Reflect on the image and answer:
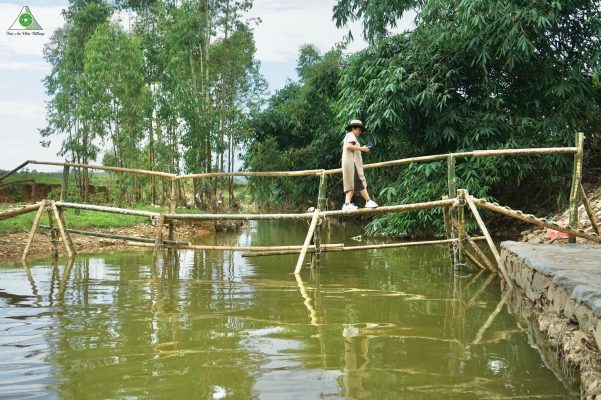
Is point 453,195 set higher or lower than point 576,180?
lower

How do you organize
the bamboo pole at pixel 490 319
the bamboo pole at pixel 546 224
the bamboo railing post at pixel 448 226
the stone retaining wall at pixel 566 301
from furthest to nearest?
the bamboo railing post at pixel 448 226, the bamboo pole at pixel 546 224, the bamboo pole at pixel 490 319, the stone retaining wall at pixel 566 301

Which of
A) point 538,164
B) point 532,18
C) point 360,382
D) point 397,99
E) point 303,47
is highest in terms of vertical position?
point 303,47

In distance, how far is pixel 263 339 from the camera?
3.78m

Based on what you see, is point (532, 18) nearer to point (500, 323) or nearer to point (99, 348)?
point (500, 323)

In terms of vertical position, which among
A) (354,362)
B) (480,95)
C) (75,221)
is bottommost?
(354,362)

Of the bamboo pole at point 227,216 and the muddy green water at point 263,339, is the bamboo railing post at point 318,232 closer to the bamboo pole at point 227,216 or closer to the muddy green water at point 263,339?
the bamboo pole at point 227,216

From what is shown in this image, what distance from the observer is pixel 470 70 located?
1241cm

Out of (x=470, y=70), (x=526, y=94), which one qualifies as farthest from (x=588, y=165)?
(x=470, y=70)

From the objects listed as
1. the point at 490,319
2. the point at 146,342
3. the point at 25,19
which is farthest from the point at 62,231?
the point at 25,19

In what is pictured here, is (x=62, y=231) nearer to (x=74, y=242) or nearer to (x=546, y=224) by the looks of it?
(x=74, y=242)

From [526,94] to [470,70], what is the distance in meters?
1.26

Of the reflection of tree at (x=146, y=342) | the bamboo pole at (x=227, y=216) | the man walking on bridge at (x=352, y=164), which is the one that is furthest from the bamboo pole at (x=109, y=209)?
the man walking on bridge at (x=352, y=164)

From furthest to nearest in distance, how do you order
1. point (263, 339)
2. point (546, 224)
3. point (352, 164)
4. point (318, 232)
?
point (318, 232)
point (352, 164)
point (546, 224)
point (263, 339)

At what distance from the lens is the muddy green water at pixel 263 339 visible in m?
2.85
